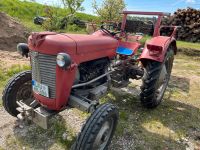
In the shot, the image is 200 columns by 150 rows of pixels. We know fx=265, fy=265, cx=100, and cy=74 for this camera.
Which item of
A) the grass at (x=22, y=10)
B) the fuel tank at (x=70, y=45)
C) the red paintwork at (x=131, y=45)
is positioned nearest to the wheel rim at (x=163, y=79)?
the red paintwork at (x=131, y=45)

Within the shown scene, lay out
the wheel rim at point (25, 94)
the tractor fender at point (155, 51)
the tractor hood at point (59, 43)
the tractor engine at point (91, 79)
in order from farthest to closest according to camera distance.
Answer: the tractor fender at point (155, 51)
the wheel rim at point (25, 94)
the tractor engine at point (91, 79)
the tractor hood at point (59, 43)

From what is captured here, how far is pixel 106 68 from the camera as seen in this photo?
4406mm

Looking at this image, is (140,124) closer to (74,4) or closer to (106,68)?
(106,68)

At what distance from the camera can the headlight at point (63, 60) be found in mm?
2996

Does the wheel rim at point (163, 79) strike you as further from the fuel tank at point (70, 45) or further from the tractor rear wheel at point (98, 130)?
the tractor rear wheel at point (98, 130)

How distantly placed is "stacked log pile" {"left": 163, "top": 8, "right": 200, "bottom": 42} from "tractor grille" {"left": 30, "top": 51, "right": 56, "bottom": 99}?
41.2 feet

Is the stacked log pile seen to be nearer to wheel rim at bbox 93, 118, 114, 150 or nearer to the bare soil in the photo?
the bare soil

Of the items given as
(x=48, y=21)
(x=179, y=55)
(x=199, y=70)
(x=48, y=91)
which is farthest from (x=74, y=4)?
(x=48, y=91)

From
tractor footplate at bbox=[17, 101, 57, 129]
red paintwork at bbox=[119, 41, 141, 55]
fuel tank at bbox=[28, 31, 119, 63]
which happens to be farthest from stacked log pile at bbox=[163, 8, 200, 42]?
tractor footplate at bbox=[17, 101, 57, 129]

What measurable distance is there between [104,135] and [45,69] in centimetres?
114

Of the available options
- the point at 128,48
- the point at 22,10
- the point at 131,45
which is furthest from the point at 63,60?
the point at 22,10

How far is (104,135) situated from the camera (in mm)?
3469

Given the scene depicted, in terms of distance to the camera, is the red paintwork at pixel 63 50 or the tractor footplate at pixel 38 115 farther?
the tractor footplate at pixel 38 115

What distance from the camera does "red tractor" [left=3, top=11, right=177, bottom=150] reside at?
10.4 ft
